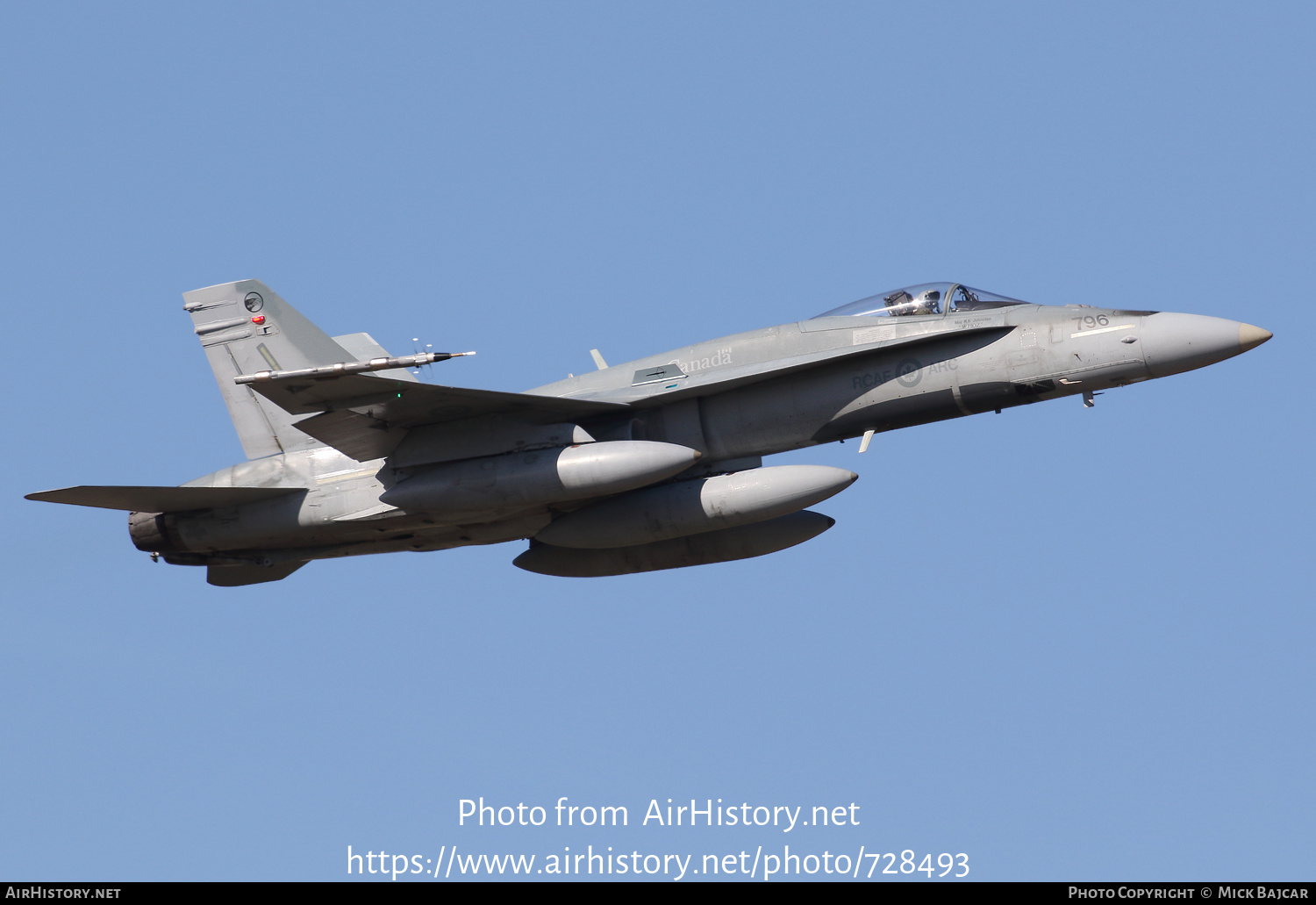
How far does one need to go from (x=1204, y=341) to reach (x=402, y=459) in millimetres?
8925

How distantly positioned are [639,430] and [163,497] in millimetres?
5713

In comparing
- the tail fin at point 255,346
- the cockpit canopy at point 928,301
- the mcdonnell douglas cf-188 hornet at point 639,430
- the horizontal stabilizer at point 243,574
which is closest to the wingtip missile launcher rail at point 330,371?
the mcdonnell douglas cf-188 hornet at point 639,430

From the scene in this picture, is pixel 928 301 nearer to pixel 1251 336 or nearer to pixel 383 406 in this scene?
pixel 1251 336

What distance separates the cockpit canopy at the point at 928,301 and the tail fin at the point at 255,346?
6.67 meters

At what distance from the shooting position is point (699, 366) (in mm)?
18625

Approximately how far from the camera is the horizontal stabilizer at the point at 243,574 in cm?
2034

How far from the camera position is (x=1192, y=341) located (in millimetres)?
16953

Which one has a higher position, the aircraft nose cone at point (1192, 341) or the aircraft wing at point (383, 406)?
the aircraft wing at point (383, 406)

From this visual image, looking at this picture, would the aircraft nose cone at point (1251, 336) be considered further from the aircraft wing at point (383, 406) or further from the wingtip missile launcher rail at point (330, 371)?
the wingtip missile launcher rail at point (330, 371)

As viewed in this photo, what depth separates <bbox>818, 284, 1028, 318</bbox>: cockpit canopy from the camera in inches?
710

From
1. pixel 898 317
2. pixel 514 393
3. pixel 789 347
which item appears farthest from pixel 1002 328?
pixel 514 393

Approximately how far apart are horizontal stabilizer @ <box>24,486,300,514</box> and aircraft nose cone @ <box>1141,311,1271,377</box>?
32.8 feet
